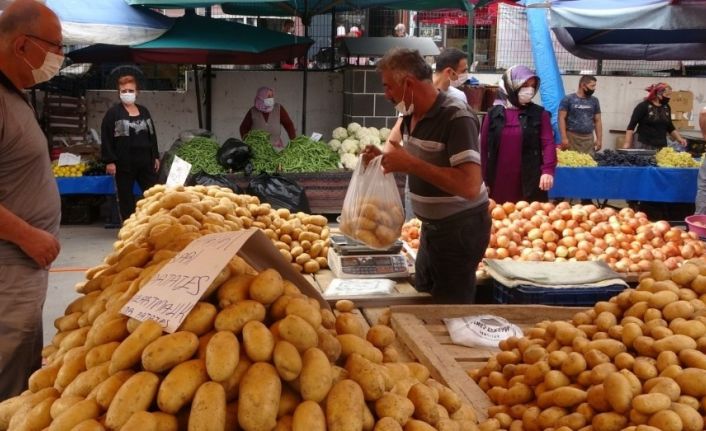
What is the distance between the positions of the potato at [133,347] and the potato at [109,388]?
0.02 metres

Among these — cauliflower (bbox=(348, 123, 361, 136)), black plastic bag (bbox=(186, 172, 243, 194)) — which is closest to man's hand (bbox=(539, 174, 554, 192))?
black plastic bag (bbox=(186, 172, 243, 194))

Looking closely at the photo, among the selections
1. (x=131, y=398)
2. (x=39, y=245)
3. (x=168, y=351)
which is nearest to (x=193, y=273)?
(x=168, y=351)

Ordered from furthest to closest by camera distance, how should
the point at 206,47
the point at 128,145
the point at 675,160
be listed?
the point at 206,47 < the point at 675,160 < the point at 128,145

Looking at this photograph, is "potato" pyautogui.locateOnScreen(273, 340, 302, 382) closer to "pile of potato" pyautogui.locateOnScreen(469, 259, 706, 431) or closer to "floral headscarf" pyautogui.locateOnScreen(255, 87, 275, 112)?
"pile of potato" pyautogui.locateOnScreen(469, 259, 706, 431)

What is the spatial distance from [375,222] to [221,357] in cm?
214

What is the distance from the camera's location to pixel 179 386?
144 cm

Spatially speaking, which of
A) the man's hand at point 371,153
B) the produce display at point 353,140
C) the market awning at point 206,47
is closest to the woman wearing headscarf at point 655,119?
the produce display at point 353,140

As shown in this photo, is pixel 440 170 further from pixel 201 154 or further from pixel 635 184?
pixel 635 184

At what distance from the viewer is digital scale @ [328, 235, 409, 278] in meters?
3.86

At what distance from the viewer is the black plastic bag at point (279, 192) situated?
25.8 feet

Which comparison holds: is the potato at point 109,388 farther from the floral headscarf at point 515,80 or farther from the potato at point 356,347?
the floral headscarf at point 515,80

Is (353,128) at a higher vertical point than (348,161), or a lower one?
higher

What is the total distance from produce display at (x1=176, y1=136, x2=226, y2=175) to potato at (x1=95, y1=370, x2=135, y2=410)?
6895 millimetres

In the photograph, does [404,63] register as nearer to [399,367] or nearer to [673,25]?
[399,367]
